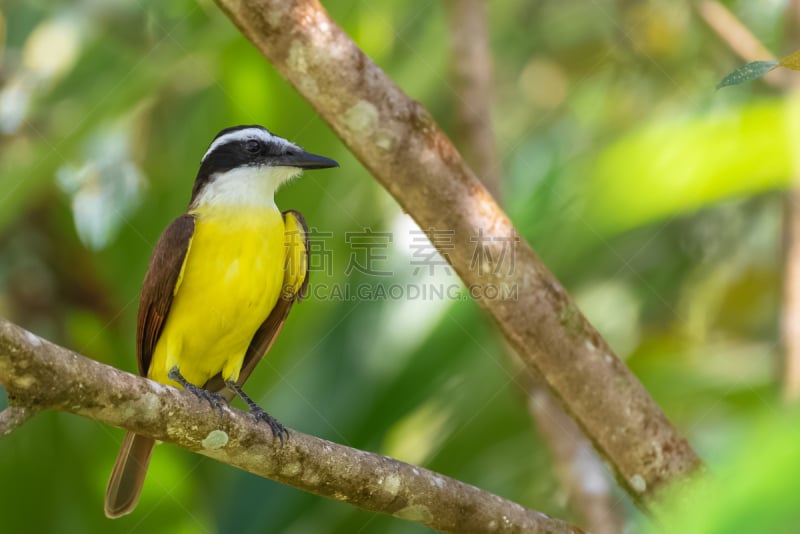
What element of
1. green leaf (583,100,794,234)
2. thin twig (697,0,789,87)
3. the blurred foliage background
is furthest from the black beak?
thin twig (697,0,789,87)

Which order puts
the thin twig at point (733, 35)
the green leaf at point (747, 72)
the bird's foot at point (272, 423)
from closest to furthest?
1. the green leaf at point (747, 72)
2. the bird's foot at point (272, 423)
3. the thin twig at point (733, 35)

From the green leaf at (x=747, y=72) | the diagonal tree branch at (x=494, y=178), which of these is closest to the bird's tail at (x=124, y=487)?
the diagonal tree branch at (x=494, y=178)

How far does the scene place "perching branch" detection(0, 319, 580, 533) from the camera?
6.15 feet

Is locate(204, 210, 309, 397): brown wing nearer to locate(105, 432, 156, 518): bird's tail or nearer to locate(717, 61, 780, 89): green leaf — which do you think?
locate(105, 432, 156, 518): bird's tail

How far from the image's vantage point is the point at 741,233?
17.3 feet

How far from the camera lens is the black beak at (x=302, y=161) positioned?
3.48 meters

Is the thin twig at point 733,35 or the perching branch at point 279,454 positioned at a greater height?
the perching branch at point 279,454

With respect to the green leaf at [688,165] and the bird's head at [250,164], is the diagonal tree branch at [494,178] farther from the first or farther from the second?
the bird's head at [250,164]

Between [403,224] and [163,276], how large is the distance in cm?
149

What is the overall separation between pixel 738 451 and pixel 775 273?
195 inches

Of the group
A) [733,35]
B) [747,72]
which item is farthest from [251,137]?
[733,35]

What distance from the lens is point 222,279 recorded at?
10.6 ft

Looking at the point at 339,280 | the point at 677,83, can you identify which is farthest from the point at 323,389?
the point at 677,83

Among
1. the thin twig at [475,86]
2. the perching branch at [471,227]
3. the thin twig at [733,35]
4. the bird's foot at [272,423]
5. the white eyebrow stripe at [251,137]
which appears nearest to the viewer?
the bird's foot at [272,423]
